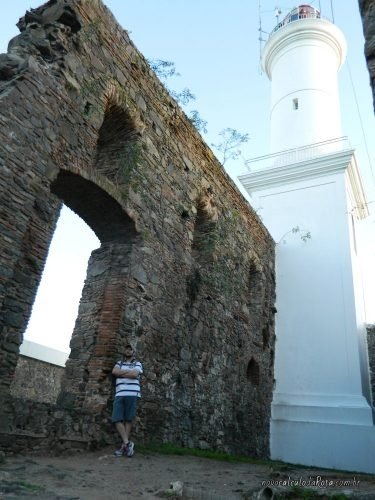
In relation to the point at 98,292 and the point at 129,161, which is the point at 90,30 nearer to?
the point at 129,161

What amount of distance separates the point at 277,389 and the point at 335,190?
5592mm

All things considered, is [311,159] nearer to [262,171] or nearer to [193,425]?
[262,171]

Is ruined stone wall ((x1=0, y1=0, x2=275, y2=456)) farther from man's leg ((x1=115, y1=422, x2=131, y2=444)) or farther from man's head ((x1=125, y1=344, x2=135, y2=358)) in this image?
man's leg ((x1=115, y1=422, x2=131, y2=444))

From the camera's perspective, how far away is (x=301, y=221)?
12680mm

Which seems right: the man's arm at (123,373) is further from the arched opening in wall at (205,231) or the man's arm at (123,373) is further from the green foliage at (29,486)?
the arched opening in wall at (205,231)

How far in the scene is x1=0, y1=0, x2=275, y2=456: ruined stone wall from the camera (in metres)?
4.56

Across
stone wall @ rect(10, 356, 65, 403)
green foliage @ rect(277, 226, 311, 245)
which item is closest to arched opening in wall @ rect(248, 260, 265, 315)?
green foliage @ rect(277, 226, 311, 245)

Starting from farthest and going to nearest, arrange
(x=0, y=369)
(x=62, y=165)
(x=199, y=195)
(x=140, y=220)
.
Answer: (x=199, y=195), (x=140, y=220), (x=62, y=165), (x=0, y=369)

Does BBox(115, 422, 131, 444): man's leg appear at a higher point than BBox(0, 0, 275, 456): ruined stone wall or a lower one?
lower

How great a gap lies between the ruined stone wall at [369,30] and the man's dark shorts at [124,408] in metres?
4.05

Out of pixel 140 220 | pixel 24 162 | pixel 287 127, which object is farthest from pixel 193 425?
pixel 287 127

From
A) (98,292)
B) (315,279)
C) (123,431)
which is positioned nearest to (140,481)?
(123,431)

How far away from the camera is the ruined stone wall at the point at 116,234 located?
456 centimetres

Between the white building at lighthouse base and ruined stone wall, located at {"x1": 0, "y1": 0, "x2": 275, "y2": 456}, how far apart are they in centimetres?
170
